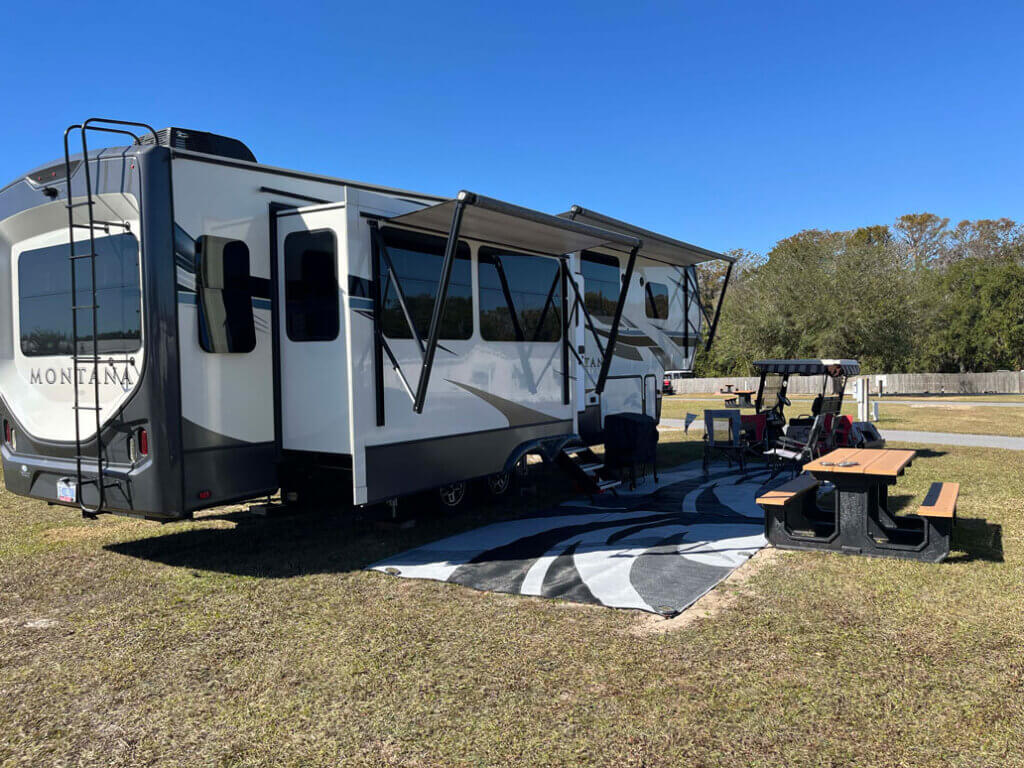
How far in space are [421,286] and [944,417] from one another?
17.3 metres

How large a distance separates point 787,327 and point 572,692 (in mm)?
31354

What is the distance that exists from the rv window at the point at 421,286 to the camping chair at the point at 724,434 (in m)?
4.73

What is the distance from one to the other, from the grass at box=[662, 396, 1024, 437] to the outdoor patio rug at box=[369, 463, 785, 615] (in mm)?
4438

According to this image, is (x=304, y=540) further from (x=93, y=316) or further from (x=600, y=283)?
→ (x=600, y=283)

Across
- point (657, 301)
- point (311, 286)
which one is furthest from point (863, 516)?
point (657, 301)

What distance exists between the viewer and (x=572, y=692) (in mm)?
3543

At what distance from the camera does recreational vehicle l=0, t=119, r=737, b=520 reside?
5.26m

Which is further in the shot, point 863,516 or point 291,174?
point 291,174

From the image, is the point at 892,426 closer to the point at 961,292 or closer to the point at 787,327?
the point at 787,327

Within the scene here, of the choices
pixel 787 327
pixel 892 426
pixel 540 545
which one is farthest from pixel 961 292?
pixel 540 545

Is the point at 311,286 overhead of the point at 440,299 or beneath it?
overhead

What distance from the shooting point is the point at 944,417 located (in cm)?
1919

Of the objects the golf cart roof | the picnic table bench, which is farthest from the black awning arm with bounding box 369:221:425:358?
the golf cart roof

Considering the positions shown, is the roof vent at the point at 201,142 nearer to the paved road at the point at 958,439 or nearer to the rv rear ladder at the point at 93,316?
the rv rear ladder at the point at 93,316
